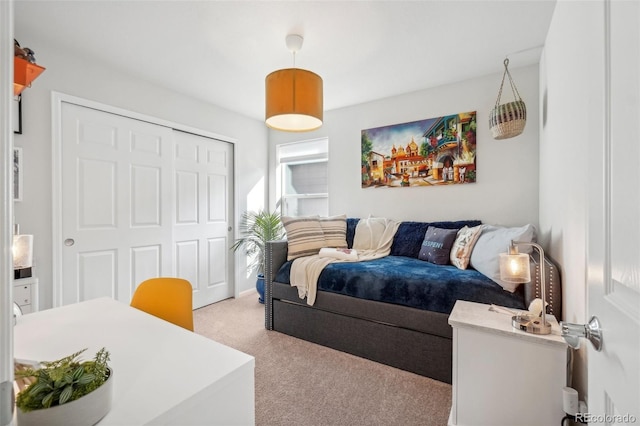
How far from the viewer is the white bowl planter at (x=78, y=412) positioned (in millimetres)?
548

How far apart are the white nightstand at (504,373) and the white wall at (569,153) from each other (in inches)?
6.3

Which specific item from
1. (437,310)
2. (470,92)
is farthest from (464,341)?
(470,92)

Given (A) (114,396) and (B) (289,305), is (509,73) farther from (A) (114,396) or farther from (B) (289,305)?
(A) (114,396)

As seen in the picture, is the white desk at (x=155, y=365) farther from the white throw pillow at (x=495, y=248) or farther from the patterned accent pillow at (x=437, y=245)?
the patterned accent pillow at (x=437, y=245)

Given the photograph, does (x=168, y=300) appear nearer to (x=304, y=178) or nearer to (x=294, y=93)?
(x=294, y=93)

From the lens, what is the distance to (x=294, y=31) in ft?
6.95

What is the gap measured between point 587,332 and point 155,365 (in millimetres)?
1089

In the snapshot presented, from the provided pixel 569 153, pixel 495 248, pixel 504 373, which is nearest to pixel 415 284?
pixel 495 248

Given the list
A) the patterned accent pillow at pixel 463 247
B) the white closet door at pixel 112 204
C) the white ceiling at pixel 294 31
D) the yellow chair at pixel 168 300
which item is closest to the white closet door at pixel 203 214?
the white closet door at pixel 112 204

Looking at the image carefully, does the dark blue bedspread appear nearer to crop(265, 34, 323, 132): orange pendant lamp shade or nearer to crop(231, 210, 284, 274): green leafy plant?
crop(265, 34, 323, 132): orange pendant lamp shade

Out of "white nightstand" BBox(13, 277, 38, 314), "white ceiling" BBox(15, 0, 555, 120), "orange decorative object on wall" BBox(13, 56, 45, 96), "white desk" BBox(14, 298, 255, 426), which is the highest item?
"white ceiling" BBox(15, 0, 555, 120)

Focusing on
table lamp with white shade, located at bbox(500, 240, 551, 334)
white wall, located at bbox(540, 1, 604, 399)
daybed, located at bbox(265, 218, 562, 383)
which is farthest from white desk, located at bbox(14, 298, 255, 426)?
daybed, located at bbox(265, 218, 562, 383)

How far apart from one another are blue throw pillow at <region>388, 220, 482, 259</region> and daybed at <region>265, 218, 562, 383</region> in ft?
0.29

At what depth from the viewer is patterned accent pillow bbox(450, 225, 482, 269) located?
2.32m
